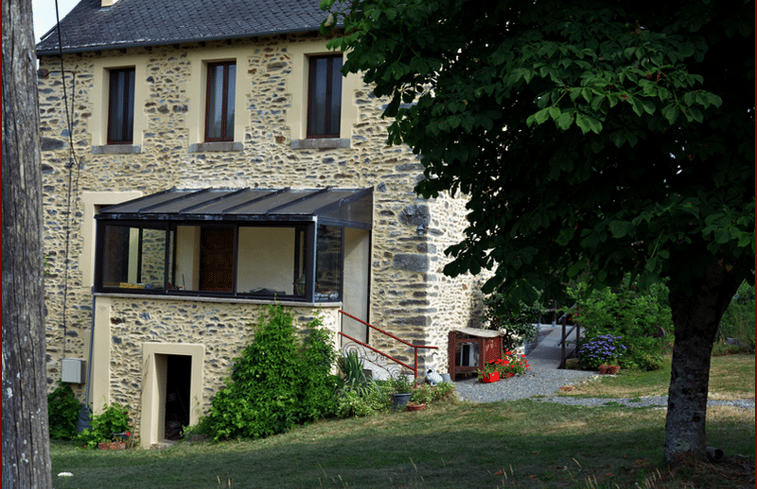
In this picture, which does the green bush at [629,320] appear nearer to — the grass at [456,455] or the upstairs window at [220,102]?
the grass at [456,455]

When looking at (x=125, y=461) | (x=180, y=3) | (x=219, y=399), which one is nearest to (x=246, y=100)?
(x=180, y=3)

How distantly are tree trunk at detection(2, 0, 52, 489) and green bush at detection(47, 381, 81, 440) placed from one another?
9.98 meters

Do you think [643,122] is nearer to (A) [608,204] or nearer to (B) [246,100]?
(A) [608,204]

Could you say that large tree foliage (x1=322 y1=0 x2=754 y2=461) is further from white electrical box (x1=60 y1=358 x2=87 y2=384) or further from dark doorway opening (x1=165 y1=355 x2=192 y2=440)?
white electrical box (x1=60 y1=358 x2=87 y2=384)

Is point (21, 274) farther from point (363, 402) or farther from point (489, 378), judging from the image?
point (489, 378)

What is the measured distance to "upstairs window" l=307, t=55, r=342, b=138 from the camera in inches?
493

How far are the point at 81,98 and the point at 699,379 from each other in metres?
12.9

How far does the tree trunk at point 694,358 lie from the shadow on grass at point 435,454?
14.9 inches

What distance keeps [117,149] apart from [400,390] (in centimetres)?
769

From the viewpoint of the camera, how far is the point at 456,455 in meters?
7.46

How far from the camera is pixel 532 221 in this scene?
4.53 metres

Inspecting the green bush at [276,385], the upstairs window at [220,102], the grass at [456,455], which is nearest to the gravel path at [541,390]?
the grass at [456,455]

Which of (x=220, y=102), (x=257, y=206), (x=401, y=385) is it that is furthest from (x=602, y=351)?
(x=220, y=102)

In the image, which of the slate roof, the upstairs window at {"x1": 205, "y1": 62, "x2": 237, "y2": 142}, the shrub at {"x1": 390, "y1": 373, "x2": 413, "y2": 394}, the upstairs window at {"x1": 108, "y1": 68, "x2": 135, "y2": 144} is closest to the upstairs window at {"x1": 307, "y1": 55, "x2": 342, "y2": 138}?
the slate roof
